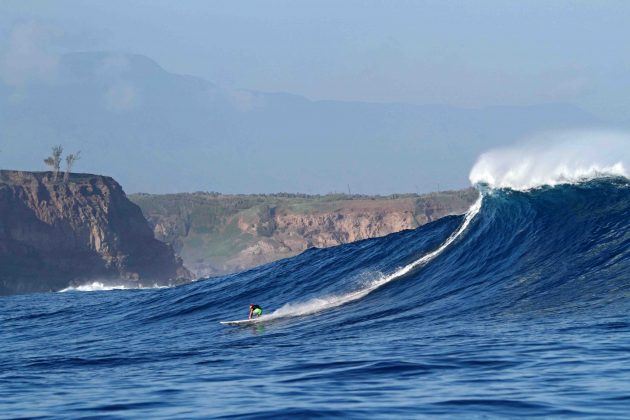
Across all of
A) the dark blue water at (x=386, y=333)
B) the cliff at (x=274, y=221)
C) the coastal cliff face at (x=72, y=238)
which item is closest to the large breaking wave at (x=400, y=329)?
the dark blue water at (x=386, y=333)

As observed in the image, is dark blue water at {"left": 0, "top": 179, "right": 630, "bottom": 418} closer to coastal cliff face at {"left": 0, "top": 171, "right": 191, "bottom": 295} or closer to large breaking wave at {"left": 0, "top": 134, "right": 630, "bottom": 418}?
large breaking wave at {"left": 0, "top": 134, "right": 630, "bottom": 418}

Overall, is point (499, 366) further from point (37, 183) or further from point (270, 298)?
point (37, 183)

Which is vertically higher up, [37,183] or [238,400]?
[37,183]

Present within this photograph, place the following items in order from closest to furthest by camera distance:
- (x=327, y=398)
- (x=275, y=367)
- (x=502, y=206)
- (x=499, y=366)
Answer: (x=327, y=398)
(x=499, y=366)
(x=275, y=367)
(x=502, y=206)

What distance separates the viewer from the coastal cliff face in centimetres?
8269

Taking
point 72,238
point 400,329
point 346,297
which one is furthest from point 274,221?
point 400,329

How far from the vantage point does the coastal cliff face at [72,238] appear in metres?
82.7

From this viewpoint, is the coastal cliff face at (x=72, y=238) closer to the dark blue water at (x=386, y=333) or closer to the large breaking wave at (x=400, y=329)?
the dark blue water at (x=386, y=333)

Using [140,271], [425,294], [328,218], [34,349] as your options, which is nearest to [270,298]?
[425,294]

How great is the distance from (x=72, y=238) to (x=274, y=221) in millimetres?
36349

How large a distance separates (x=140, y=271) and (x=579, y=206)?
2561 inches

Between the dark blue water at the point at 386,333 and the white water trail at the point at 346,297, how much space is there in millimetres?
76

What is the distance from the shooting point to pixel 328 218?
11475 centimetres

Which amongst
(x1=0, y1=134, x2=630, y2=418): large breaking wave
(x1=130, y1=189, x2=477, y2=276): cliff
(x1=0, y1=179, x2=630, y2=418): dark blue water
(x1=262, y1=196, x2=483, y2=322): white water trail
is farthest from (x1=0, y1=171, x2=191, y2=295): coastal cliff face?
(x1=262, y1=196, x2=483, y2=322): white water trail
